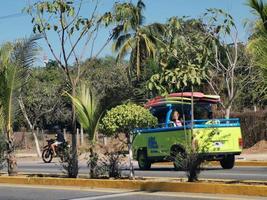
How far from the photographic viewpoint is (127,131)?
14.0 meters

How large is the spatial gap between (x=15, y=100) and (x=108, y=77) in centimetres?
3110

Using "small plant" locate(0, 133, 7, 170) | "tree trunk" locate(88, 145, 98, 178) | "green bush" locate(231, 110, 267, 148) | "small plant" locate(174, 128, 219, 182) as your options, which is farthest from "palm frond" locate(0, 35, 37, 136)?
"green bush" locate(231, 110, 267, 148)

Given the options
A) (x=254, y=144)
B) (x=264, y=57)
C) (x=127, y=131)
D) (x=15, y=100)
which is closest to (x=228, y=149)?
(x=127, y=131)

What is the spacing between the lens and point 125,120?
44.9ft

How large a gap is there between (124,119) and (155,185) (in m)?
1.79

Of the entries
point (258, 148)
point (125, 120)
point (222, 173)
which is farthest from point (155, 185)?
point (258, 148)

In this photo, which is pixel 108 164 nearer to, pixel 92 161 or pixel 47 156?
pixel 92 161

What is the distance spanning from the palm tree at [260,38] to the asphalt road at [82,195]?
261cm

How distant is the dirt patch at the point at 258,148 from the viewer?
2829 centimetres

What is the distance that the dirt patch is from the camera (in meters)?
28.3

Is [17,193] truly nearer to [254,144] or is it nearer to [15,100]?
[15,100]

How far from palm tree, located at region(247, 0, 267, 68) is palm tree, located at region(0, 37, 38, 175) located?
7.69m

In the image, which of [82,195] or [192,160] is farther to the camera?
[82,195]

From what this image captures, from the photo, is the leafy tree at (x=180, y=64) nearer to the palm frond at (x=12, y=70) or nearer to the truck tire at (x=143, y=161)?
the palm frond at (x=12, y=70)
